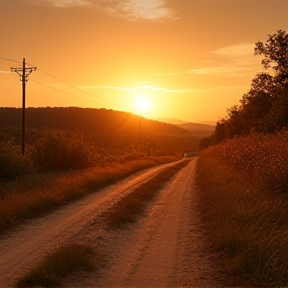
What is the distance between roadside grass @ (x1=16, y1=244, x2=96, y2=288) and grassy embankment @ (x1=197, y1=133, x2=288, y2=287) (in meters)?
2.61

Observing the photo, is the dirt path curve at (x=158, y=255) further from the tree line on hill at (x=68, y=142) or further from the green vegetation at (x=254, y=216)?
the tree line on hill at (x=68, y=142)

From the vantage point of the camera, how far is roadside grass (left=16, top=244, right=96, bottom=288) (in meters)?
6.30

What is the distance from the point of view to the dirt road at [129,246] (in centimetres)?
674

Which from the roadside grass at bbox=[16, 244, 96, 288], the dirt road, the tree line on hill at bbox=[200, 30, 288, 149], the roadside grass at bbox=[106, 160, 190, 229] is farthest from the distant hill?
the roadside grass at bbox=[16, 244, 96, 288]

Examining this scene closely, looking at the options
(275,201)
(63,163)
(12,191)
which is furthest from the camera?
(63,163)

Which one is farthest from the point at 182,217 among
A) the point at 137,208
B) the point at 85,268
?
the point at 85,268

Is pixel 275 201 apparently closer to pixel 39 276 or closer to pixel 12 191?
pixel 39 276

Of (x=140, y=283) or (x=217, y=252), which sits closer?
(x=140, y=283)

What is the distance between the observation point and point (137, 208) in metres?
13.3

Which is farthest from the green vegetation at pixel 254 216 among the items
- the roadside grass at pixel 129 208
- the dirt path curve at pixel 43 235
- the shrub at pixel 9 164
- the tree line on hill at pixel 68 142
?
the tree line on hill at pixel 68 142

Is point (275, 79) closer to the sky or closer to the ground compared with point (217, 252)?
closer to the sky

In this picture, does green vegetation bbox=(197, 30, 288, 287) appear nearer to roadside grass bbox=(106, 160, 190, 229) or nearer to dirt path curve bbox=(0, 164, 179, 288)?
roadside grass bbox=(106, 160, 190, 229)

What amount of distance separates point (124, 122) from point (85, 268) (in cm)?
14348

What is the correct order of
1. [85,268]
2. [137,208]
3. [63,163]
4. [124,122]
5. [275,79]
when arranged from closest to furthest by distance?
[85,268], [137,208], [63,163], [275,79], [124,122]
